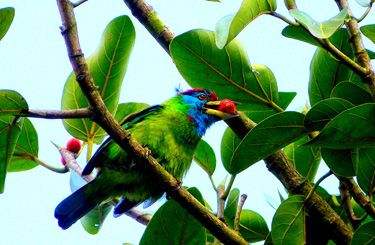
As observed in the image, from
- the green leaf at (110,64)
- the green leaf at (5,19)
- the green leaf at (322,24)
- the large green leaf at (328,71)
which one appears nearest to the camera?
the green leaf at (322,24)

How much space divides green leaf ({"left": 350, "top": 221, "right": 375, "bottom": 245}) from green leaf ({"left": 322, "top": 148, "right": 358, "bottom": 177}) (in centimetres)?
23

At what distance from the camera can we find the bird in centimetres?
283

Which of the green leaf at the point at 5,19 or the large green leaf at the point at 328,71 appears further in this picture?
the large green leaf at the point at 328,71

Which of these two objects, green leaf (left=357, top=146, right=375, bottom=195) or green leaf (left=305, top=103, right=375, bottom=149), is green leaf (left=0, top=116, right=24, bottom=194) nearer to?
green leaf (left=305, top=103, right=375, bottom=149)

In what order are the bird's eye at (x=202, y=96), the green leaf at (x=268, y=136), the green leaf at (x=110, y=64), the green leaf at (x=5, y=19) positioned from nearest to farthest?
the green leaf at (x=268, y=136) < the green leaf at (x=5, y=19) < the green leaf at (x=110, y=64) < the bird's eye at (x=202, y=96)

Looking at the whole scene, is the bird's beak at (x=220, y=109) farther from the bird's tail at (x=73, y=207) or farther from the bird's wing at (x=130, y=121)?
the bird's tail at (x=73, y=207)

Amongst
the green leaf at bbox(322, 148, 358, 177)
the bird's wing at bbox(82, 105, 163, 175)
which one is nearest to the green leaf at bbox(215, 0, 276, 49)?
the green leaf at bbox(322, 148, 358, 177)

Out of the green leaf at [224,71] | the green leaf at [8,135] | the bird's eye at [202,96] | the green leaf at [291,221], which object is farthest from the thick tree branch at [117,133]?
the bird's eye at [202,96]

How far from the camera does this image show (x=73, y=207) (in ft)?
9.32

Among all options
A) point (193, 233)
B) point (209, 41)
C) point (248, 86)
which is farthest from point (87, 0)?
point (193, 233)

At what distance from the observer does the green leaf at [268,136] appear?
1768 millimetres

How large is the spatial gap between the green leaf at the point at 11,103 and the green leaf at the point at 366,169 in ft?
4.86

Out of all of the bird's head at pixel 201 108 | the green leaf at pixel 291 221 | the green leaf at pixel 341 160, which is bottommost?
the green leaf at pixel 291 221

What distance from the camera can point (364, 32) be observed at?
6.58ft
